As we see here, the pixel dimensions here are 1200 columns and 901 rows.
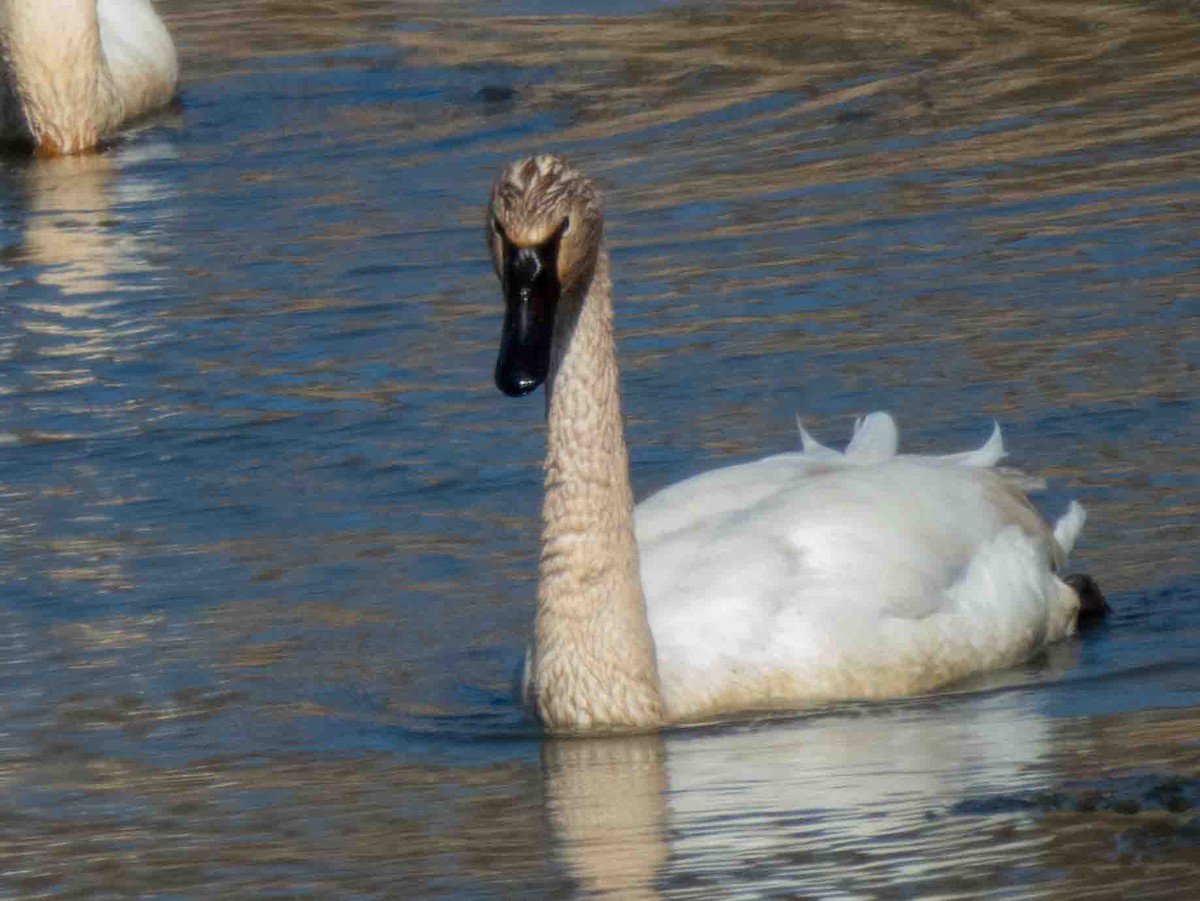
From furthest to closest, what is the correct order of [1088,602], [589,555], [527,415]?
1. [527,415]
2. [1088,602]
3. [589,555]

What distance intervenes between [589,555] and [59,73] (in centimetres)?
912

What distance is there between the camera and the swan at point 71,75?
15.7 meters

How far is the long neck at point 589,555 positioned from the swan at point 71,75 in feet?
28.9

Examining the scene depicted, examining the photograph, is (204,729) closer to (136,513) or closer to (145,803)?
(145,803)

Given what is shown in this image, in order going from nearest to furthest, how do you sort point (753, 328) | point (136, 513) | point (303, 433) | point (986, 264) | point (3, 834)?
point (3, 834) < point (136, 513) < point (303, 433) < point (753, 328) < point (986, 264)

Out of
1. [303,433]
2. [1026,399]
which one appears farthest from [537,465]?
[1026,399]

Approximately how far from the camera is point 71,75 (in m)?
15.7

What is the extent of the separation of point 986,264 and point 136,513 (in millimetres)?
3618

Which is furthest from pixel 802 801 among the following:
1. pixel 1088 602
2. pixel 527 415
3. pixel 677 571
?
pixel 527 415

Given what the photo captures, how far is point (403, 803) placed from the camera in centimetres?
652

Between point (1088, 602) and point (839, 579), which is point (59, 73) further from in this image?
point (839, 579)

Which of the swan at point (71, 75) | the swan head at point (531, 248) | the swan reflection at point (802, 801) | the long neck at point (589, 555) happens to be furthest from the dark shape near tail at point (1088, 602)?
the swan at point (71, 75)

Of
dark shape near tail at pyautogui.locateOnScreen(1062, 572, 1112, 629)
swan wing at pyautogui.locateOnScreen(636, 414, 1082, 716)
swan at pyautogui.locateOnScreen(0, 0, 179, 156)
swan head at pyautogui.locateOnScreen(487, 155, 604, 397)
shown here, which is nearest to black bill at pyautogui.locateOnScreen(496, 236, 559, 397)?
swan head at pyautogui.locateOnScreen(487, 155, 604, 397)

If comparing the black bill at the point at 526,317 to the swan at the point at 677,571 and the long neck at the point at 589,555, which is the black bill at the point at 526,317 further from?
the long neck at the point at 589,555
